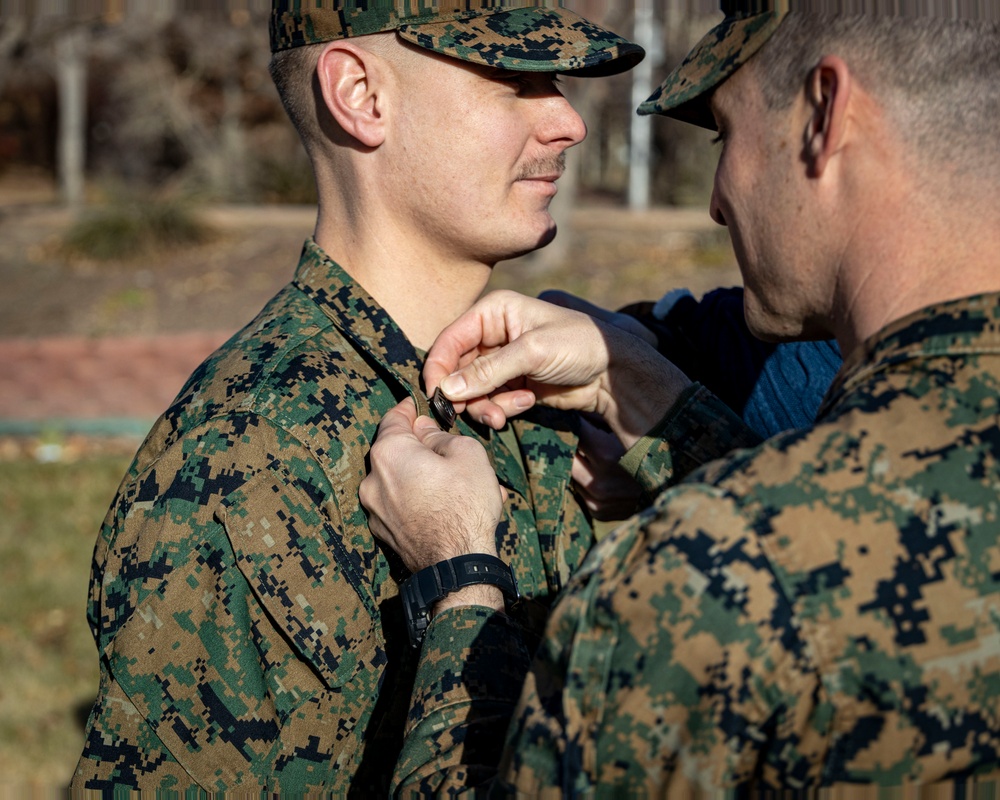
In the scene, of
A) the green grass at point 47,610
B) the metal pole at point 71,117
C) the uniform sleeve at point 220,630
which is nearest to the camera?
the uniform sleeve at point 220,630

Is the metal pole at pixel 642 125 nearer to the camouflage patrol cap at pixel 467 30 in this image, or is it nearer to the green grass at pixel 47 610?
the green grass at pixel 47 610

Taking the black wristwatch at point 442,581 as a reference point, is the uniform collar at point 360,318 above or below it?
above

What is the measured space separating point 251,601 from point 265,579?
0.22 feet

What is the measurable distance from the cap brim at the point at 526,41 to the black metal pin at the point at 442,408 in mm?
804

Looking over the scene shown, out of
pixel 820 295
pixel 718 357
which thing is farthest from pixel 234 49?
pixel 820 295

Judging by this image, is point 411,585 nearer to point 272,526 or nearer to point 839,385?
Answer: point 272,526

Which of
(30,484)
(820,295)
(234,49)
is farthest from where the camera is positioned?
(234,49)

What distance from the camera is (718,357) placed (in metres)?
3.32

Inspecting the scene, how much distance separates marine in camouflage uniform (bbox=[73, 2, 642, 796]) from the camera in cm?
218

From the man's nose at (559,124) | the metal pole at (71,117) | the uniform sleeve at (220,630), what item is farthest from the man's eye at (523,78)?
the metal pole at (71,117)

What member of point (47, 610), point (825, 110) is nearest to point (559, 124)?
point (825, 110)

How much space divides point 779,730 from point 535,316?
1.34m

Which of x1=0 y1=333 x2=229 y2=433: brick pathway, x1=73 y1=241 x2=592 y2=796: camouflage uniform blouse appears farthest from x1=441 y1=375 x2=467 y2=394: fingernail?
x1=0 y1=333 x2=229 y2=433: brick pathway

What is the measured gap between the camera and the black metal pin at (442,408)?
8.41ft
